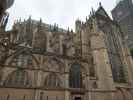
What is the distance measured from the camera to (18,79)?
1582 centimetres

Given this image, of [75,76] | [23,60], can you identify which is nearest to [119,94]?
[75,76]

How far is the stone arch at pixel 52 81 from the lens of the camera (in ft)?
55.1

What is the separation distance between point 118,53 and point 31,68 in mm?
16210

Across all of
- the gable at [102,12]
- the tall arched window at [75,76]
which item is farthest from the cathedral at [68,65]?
the gable at [102,12]


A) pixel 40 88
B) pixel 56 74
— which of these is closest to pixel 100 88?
pixel 56 74

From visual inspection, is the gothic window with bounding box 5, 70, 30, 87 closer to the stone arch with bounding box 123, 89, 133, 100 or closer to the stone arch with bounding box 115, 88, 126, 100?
the stone arch with bounding box 115, 88, 126, 100

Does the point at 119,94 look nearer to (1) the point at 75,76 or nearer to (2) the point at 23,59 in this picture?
(1) the point at 75,76

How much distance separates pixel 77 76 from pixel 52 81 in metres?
4.07

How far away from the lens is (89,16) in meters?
26.5

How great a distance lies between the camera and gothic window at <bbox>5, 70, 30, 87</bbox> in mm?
15252

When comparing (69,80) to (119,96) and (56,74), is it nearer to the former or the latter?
(56,74)

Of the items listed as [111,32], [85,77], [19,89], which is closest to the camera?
[19,89]

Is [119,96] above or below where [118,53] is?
below

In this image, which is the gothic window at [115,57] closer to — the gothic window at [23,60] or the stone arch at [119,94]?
the stone arch at [119,94]
